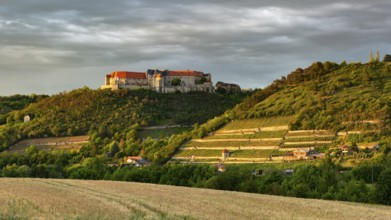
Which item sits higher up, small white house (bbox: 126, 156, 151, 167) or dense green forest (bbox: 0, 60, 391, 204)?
dense green forest (bbox: 0, 60, 391, 204)

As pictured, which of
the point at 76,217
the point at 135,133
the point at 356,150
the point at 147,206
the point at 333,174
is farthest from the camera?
the point at 135,133

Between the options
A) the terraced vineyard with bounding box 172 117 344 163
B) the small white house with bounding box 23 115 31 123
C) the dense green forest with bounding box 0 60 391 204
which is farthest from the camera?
the small white house with bounding box 23 115 31 123

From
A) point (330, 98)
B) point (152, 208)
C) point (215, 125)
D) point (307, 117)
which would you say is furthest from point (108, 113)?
point (152, 208)

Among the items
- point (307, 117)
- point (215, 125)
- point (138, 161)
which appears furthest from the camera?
point (215, 125)

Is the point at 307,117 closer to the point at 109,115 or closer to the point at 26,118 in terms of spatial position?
the point at 109,115

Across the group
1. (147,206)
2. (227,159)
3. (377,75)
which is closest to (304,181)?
(147,206)

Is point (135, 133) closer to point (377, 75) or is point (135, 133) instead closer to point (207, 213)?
point (377, 75)

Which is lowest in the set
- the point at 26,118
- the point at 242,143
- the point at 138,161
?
the point at 138,161

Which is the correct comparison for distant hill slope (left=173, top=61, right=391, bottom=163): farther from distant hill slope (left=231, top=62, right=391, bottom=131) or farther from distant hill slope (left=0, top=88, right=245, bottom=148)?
distant hill slope (left=0, top=88, right=245, bottom=148)

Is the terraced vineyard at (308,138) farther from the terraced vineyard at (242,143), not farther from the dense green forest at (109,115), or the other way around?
the dense green forest at (109,115)

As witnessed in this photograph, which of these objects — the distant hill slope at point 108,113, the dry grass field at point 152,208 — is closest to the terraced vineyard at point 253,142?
the distant hill slope at point 108,113

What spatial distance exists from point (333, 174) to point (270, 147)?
143 feet

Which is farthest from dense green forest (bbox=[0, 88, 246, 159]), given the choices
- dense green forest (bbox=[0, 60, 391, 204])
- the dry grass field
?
the dry grass field

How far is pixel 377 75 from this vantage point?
402 ft
